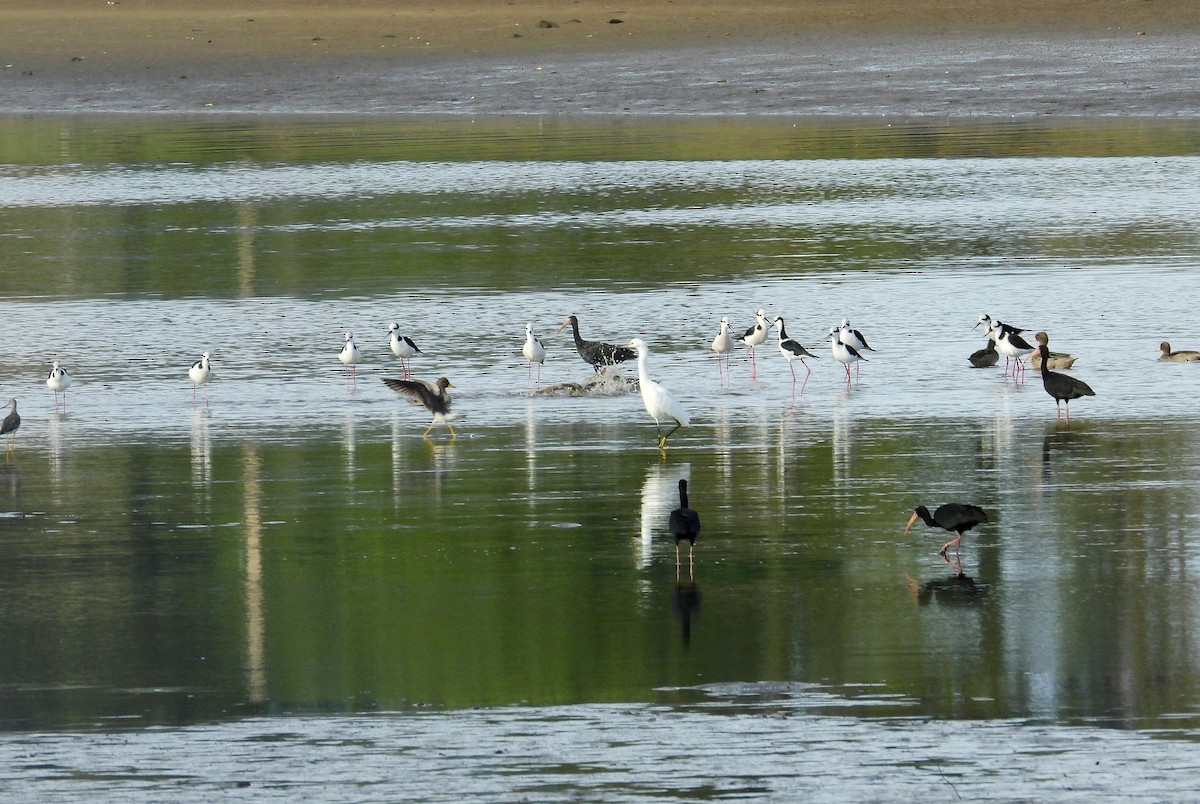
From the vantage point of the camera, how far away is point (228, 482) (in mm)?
14242

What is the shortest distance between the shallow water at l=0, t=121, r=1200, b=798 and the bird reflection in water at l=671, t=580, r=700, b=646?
3 centimetres

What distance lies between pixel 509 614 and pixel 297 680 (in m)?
1.48

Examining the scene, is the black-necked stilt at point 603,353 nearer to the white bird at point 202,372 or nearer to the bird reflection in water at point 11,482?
the white bird at point 202,372

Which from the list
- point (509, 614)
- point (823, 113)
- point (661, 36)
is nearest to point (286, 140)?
point (823, 113)

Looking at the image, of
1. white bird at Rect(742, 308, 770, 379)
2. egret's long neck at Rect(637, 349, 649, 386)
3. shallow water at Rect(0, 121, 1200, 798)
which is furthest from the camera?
white bird at Rect(742, 308, 770, 379)

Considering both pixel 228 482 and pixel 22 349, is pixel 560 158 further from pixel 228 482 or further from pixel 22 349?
pixel 228 482

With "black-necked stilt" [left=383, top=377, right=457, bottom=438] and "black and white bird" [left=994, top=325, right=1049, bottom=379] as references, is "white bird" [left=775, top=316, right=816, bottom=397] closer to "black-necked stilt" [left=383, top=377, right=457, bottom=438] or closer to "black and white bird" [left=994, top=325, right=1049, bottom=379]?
"black and white bird" [left=994, top=325, right=1049, bottom=379]

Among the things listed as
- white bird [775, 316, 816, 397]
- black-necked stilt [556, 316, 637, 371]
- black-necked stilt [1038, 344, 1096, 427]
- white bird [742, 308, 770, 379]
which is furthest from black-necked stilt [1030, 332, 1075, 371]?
black-necked stilt [556, 316, 637, 371]

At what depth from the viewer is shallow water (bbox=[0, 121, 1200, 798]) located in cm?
952

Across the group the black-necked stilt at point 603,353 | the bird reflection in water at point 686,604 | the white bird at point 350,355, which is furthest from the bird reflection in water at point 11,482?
the black-necked stilt at point 603,353

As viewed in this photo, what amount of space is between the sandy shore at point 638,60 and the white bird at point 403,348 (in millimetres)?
29354

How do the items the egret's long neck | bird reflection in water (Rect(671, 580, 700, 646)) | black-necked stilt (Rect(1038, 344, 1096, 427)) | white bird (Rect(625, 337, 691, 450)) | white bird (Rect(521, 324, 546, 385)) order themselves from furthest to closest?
white bird (Rect(521, 324, 546, 385)) → black-necked stilt (Rect(1038, 344, 1096, 427)) → the egret's long neck → white bird (Rect(625, 337, 691, 450)) → bird reflection in water (Rect(671, 580, 700, 646))

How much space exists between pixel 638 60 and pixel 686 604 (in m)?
46.8

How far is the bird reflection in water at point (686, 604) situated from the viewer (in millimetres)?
10359
